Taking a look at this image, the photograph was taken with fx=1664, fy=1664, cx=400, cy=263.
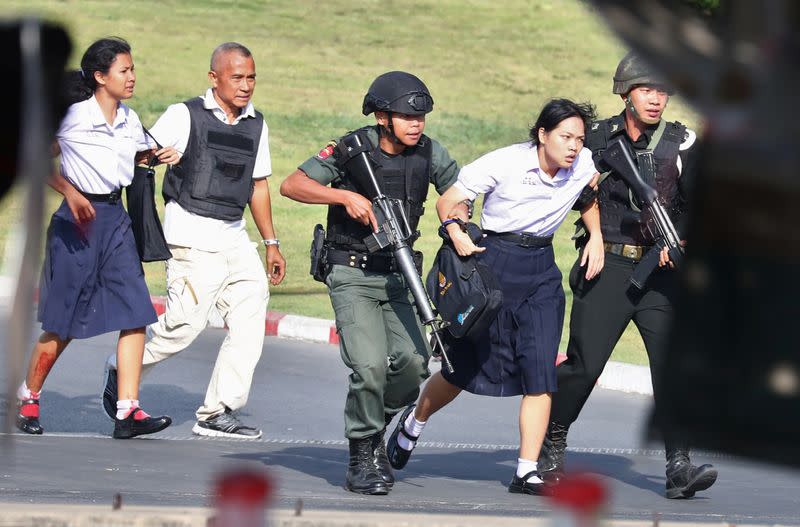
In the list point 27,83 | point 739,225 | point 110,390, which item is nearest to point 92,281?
point 110,390

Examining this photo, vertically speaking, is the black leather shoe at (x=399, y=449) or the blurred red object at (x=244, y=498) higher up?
the blurred red object at (x=244, y=498)

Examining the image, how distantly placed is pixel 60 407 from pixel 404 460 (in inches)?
86.5

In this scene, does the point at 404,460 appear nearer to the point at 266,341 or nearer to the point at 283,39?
the point at 266,341

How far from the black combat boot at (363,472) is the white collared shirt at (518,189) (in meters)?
1.07

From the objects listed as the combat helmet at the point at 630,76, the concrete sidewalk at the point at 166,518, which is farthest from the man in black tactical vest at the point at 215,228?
the concrete sidewalk at the point at 166,518

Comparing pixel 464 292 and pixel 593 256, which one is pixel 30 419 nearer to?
pixel 464 292

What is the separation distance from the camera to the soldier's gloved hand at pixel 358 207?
680cm

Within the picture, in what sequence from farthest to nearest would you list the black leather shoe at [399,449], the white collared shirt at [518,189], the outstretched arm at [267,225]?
the outstretched arm at [267,225] < the black leather shoe at [399,449] < the white collared shirt at [518,189]

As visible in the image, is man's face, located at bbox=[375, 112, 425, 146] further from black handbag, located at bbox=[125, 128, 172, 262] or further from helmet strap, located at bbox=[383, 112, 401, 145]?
black handbag, located at bbox=[125, 128, 172, 262]

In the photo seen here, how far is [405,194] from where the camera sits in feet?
23.3

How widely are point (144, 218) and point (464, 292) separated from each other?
188 cm

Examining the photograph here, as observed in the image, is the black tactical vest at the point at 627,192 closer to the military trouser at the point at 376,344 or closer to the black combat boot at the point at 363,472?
the military trouser at the point at 376,344

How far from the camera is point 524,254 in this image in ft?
23.0

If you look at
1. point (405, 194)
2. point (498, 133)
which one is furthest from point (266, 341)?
point (498, 133)
